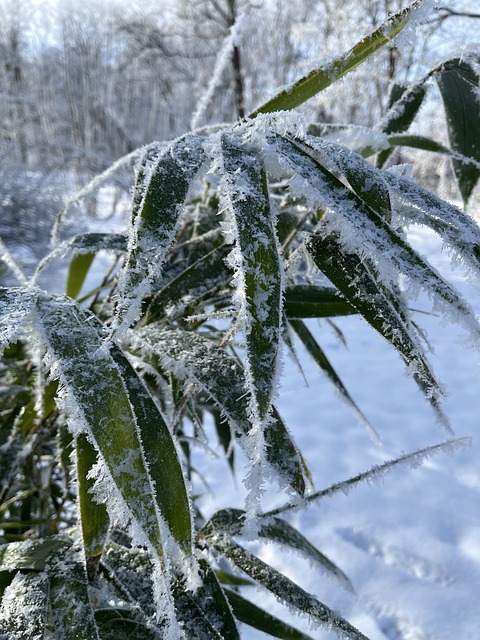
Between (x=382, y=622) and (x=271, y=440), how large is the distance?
0.78 meters

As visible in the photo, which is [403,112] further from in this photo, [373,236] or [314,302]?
[373,236]

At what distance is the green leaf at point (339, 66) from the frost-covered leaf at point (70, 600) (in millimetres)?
324

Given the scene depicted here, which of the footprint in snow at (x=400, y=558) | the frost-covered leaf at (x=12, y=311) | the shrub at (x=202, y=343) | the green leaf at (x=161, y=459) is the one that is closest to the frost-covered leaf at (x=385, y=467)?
the shrub at (x=202, y=343)

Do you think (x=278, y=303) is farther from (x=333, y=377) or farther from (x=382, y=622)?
(x=382, y=622)

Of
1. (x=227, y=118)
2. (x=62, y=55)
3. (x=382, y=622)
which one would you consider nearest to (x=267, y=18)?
(x=227, y=118)

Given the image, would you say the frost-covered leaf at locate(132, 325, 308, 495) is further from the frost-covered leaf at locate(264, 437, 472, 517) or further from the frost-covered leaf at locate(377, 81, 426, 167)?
the frost-covered leaf at locate(377, 81, 426, 167)

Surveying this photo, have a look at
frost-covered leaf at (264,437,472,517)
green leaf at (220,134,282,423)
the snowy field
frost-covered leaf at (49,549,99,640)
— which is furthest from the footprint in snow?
green leaf at (220,134,282,423)

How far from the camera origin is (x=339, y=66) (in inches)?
11.9

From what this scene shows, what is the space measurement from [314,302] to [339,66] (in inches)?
7.2

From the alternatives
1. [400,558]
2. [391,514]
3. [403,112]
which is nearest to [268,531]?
[403,112]

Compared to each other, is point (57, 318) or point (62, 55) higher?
point (62, 55)

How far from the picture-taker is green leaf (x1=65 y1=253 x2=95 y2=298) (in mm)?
573

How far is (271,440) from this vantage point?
0.32 meters

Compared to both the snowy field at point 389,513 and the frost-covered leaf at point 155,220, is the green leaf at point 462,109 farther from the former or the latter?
the frost-covered leaf at point 155,220
